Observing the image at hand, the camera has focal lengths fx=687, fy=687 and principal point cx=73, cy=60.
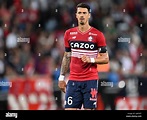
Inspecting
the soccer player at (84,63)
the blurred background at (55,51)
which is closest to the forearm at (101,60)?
the soccer player at (84,63)

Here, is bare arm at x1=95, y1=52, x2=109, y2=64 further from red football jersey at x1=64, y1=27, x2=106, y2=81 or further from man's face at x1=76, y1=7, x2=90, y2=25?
man's face at x1=76, y1=7, x2=90, y2=25

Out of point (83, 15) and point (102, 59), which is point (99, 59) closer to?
point (102, 59)

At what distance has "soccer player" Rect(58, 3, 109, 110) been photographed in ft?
33.8

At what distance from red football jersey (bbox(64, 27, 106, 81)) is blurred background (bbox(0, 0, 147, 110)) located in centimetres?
262

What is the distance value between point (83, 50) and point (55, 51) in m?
3.76

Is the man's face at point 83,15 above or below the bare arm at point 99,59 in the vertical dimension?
above

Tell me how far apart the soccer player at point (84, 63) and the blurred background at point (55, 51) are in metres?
2.61

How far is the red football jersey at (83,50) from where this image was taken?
33.8ft

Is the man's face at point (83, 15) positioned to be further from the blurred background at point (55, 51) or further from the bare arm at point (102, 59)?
the blurred background at point (55, 51)

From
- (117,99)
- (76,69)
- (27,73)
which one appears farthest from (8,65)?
(76,69)

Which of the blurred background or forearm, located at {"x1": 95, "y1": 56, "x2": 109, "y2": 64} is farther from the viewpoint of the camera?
the blurred background

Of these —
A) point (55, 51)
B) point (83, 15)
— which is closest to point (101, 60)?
point (83, 15)

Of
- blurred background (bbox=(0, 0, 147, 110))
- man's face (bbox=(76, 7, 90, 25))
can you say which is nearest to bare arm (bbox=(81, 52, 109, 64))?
man's face (bbox=(76, 7, 90, 25))
